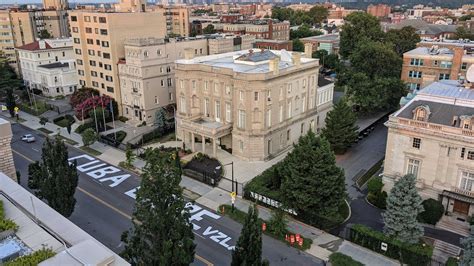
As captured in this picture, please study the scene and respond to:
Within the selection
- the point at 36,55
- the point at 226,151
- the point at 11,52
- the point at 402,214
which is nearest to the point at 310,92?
the point at 226,151

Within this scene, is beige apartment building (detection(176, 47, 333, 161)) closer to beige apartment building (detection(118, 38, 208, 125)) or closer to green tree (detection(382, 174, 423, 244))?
beige apartment building (detection(118, 38, 208, 125))

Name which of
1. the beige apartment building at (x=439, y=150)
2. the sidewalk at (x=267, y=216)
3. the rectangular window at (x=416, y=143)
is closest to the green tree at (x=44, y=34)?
the sidewalk at (x=267, y=216)

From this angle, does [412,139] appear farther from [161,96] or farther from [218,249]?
[161,96]

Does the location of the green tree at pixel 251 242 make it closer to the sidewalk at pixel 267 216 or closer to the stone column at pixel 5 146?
the sidewalk at pixel 267 216

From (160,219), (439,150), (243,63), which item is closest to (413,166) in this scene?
(439,150)

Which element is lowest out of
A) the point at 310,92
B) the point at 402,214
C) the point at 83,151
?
the point at 83,151

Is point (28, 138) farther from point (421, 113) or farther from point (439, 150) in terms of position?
point (439, 150)
